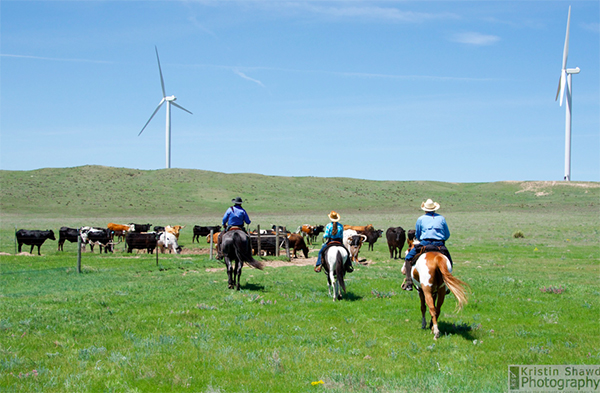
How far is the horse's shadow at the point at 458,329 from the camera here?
8992mm

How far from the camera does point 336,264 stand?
40.8 feet

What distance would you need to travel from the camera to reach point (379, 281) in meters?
16.1

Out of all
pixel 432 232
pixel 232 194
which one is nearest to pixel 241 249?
pixel 432 232

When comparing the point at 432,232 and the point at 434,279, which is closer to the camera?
the point at 434,279

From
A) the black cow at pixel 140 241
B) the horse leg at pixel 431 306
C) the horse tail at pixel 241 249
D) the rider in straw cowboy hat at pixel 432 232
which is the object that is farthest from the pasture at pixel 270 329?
the black cow at pixel 140 241

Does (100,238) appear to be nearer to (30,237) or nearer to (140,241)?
(140,241)

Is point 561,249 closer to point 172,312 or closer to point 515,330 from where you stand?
point 515,330

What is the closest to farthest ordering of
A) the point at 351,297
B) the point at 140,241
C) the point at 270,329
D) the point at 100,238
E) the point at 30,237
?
the point at 270,329
the point at 351,297
the point at 140,241
the point at 30,237
the point at 100,238

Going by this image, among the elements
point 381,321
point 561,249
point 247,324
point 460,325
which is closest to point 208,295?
point 247,324

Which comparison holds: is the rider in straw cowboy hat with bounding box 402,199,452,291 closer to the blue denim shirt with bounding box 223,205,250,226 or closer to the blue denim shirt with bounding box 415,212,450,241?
the blue denim shirt with bounding box 415,212,450,241

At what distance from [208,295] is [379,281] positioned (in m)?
5.77

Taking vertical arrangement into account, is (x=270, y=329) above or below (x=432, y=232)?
below

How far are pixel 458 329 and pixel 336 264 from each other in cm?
370

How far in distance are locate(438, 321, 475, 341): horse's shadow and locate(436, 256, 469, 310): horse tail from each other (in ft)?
1.98
